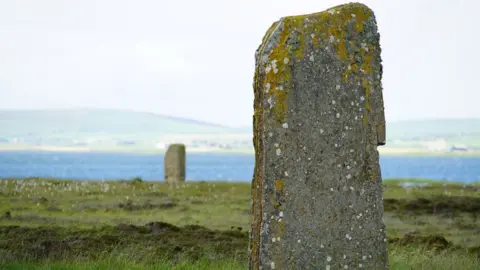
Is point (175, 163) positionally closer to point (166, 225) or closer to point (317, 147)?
point (166, 225)

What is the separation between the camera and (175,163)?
32.5 meters

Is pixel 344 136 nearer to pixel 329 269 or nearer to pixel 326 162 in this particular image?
pixel 326 162

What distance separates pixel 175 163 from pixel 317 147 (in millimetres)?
24095

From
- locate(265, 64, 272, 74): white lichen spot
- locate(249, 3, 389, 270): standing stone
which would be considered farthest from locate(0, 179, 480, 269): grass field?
locate(265, 64, 272, 74): white lichen spot

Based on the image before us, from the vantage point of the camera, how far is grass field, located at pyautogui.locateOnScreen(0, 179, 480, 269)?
1206cm

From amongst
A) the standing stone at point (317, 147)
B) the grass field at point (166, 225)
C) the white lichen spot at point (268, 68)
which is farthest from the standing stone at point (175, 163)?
the white lichen spot at point (268, 68)

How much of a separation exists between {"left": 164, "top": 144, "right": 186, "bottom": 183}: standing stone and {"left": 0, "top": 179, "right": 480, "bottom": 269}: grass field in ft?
6.89

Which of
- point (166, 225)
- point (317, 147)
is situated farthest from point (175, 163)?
point (317, 147)

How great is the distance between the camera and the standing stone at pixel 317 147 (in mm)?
8562

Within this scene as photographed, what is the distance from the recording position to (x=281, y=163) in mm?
8539

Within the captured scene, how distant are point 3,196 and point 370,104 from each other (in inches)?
719

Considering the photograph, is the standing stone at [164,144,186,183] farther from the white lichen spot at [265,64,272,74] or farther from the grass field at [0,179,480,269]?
the white lichen spot at [265,64,272,74]

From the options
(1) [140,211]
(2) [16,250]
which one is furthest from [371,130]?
(1) [140,211]

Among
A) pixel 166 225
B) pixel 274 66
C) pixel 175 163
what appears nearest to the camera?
pixel 274 66
